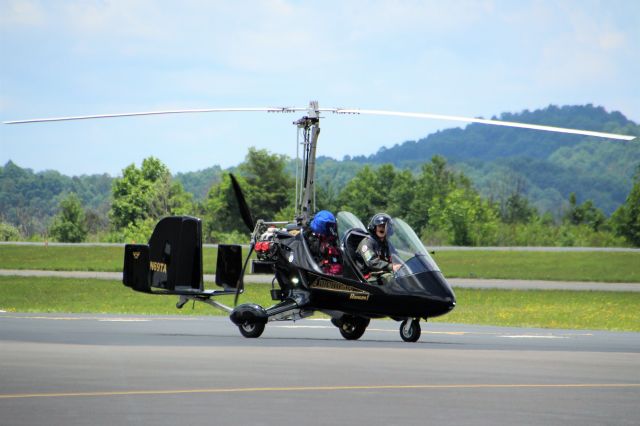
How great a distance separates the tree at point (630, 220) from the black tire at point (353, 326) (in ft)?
279

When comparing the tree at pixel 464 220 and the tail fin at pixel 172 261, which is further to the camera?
the tree at pixel 464 220

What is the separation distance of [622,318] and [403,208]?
298 feet

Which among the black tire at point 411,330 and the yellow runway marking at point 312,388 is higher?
the yellow runway marking at point 312,388

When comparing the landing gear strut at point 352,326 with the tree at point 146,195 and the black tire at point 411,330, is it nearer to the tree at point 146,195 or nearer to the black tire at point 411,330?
the black tire at point 411,330

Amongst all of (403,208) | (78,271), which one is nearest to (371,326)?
(78,271)

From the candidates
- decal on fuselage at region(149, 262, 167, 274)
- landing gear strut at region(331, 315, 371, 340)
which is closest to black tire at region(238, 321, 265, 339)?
landing gear strut at region(331, 315, 371, 340)

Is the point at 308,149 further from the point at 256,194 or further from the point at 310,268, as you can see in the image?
the point at 256,194

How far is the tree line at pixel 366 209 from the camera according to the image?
10956 cm

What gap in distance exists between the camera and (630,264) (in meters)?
62.1

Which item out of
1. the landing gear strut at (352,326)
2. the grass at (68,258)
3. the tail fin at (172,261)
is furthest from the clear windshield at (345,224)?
the grass at (68,258)

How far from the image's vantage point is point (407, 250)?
899 inches

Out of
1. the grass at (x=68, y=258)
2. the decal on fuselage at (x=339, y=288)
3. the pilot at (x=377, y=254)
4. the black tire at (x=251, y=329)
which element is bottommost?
the grass at (x=68, y=258)

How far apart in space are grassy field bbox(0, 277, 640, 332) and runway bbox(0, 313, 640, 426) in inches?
435

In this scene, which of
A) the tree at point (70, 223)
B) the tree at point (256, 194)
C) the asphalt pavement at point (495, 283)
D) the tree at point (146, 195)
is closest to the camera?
the asphalt pavement at point (495, 283)
